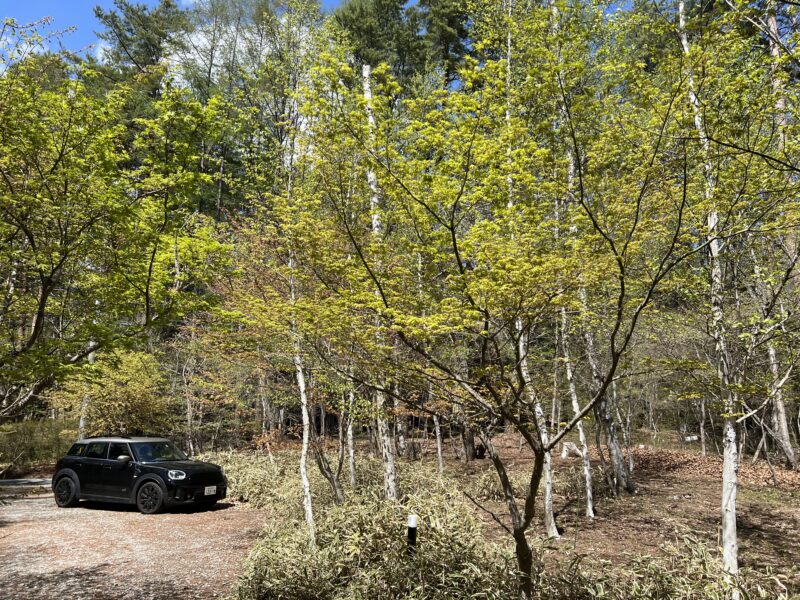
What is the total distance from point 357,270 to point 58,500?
10189 millimetres

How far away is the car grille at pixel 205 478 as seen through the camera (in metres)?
9.21

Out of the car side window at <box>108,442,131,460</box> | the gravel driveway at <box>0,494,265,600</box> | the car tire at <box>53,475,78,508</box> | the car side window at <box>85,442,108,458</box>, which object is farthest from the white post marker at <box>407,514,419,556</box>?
the car tire at <box>53,475,78,508</box>

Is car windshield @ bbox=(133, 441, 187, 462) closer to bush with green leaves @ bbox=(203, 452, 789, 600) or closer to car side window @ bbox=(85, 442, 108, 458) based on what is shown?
car side window @ bbox=(85, 442, 108, 458)

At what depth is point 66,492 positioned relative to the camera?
32.4 feet

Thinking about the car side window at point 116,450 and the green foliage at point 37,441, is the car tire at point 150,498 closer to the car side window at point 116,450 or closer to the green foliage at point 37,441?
the car side window at point 116,450

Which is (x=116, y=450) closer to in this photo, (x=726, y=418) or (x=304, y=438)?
(x=304, y=438)

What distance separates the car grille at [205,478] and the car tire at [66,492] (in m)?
2.66

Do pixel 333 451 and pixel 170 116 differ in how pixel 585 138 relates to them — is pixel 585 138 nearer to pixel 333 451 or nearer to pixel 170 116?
pixel 170 116

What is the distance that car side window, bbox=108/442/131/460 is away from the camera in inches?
373

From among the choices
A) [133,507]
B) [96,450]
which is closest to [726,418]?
[133,507]

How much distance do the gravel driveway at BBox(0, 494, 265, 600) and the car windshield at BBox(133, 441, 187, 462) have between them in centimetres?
103

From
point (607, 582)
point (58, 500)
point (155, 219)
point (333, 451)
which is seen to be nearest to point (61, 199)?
point (155, 219)

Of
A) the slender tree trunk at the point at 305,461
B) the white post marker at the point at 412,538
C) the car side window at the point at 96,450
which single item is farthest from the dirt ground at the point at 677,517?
the car side window at the point at 96,450

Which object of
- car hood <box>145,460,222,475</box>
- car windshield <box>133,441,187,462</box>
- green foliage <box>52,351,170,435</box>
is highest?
green foliage <box>52,351,170,435</box>
